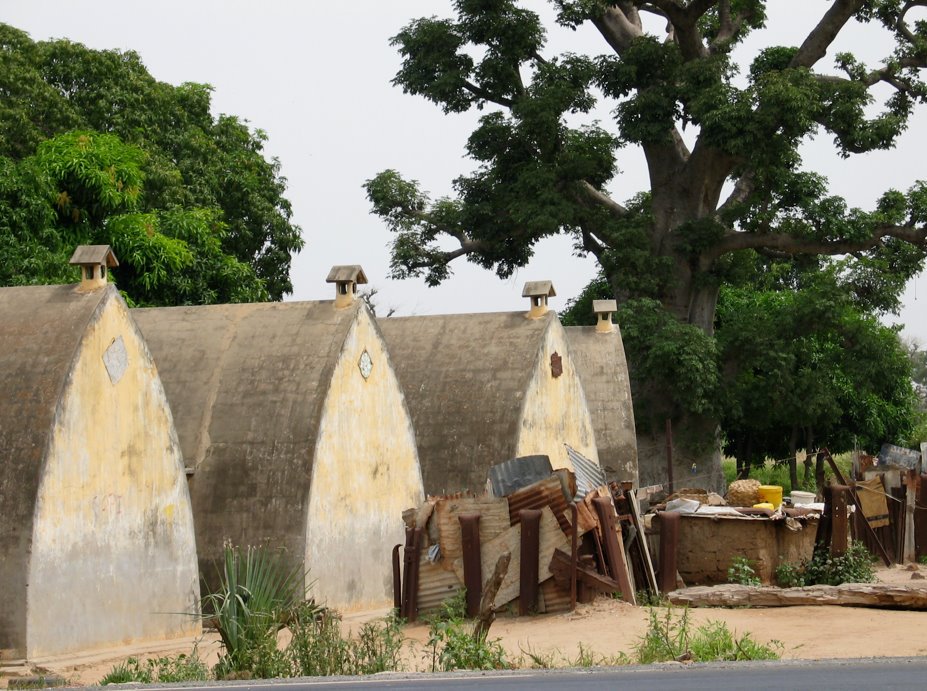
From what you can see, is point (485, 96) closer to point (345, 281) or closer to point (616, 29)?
point (616, 29)

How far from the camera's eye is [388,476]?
15461mm

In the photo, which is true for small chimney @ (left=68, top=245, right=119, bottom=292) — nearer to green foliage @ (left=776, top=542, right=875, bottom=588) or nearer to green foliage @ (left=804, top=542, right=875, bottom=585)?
green foliage @ (left=776, top=542, right=875, bottom=588)

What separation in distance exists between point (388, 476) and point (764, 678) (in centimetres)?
799

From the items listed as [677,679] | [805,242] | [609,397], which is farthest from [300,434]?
[805,242]

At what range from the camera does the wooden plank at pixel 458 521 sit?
1217 cm

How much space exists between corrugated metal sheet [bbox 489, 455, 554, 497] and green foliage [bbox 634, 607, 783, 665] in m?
3.19

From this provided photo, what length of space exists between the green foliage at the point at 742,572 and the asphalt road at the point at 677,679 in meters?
4.07

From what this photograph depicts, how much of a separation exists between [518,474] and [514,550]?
133 centimetres

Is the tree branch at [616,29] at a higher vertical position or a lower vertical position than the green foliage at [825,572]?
higher

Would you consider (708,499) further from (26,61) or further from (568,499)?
(26,61)

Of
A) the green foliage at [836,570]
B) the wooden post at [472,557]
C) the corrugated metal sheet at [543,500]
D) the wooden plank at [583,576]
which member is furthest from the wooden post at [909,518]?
the wooden post at [472,557]

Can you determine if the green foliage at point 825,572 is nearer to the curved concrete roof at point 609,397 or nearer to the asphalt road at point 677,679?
the asphalt road at point 677,679

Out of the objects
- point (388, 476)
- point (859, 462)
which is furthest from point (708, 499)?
point (859, 462)

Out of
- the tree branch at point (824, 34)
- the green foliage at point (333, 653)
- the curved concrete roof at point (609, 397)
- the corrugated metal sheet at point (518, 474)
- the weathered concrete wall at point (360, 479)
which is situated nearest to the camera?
the green foliage at point (333, 653)
